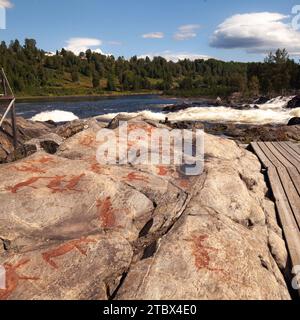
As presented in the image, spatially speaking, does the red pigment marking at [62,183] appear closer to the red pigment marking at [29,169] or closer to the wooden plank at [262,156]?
the red pigment marking at [29,169]

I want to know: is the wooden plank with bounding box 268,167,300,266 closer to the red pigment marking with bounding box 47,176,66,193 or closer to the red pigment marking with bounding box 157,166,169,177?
the red pigment marking with bounding box 157,166,169,177

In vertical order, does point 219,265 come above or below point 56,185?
below

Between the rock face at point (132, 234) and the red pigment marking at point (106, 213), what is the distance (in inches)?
0.7

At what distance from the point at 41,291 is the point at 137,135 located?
6.53 metres

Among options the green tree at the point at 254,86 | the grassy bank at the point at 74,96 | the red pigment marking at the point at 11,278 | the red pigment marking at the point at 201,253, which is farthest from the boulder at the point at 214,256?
the grassy bank at the point at 74,96

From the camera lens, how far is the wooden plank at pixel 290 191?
9.10 m

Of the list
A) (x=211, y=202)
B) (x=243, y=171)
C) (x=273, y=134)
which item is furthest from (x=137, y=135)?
(x=273, y=134)

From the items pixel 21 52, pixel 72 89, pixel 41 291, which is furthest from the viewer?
pixel 21 52

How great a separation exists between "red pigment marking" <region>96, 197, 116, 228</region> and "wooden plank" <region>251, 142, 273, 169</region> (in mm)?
6557

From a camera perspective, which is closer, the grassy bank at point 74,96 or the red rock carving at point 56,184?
the red rock carving at point 56,184

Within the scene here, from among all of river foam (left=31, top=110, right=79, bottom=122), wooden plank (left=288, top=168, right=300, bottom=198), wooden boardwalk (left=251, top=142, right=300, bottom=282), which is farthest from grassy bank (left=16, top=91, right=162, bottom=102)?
wooden plank (left=288, top=168, right=300, bottom=198)

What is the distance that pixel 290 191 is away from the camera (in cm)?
1009

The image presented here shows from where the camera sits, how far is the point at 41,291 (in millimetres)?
5180

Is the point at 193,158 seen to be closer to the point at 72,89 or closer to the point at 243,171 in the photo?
the point at 243,171
